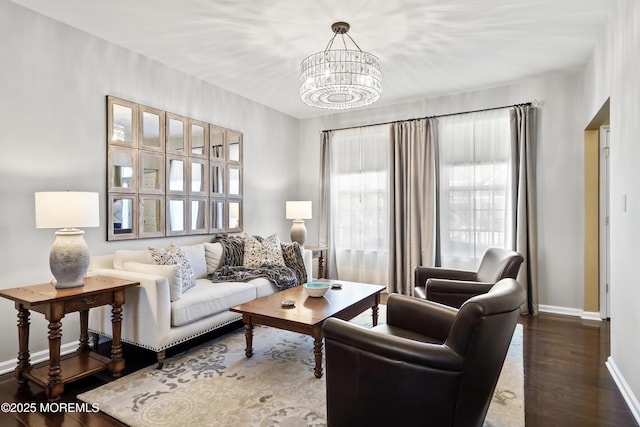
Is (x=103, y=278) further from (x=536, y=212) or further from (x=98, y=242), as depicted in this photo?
(x=536, y=212)

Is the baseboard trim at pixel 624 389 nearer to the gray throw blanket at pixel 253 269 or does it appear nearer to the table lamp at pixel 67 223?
the gray throw blanket at pixel 253 269

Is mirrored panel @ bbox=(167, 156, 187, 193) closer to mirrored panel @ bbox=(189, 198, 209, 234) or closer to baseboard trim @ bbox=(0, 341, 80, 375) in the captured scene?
mirrored panel @ bbox=(189, 198, 209, 234)

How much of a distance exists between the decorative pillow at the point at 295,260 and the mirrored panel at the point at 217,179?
1066 mm

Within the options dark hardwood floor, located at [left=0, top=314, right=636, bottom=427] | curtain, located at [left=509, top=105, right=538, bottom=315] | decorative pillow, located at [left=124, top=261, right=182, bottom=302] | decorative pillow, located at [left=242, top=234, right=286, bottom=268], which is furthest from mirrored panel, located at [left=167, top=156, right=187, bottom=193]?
curtain, located at [left=509, top=105, right=538, bottom=315]

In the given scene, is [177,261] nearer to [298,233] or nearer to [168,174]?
[168,174]

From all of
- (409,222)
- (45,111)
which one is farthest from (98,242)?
(409,222)

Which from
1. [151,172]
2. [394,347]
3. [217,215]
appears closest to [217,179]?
[217,215]

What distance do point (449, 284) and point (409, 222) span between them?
1885mm

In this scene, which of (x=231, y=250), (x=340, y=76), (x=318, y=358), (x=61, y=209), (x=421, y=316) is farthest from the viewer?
(x=231, y=250)

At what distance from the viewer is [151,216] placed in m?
3.72

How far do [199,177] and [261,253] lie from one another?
3.72ft

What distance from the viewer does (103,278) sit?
285 centimetres

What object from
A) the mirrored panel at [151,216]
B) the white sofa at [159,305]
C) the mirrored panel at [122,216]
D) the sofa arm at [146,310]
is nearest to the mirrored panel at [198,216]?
the mirrored panel at [151,216]

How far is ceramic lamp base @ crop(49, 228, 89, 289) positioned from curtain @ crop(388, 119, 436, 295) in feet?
11.8
